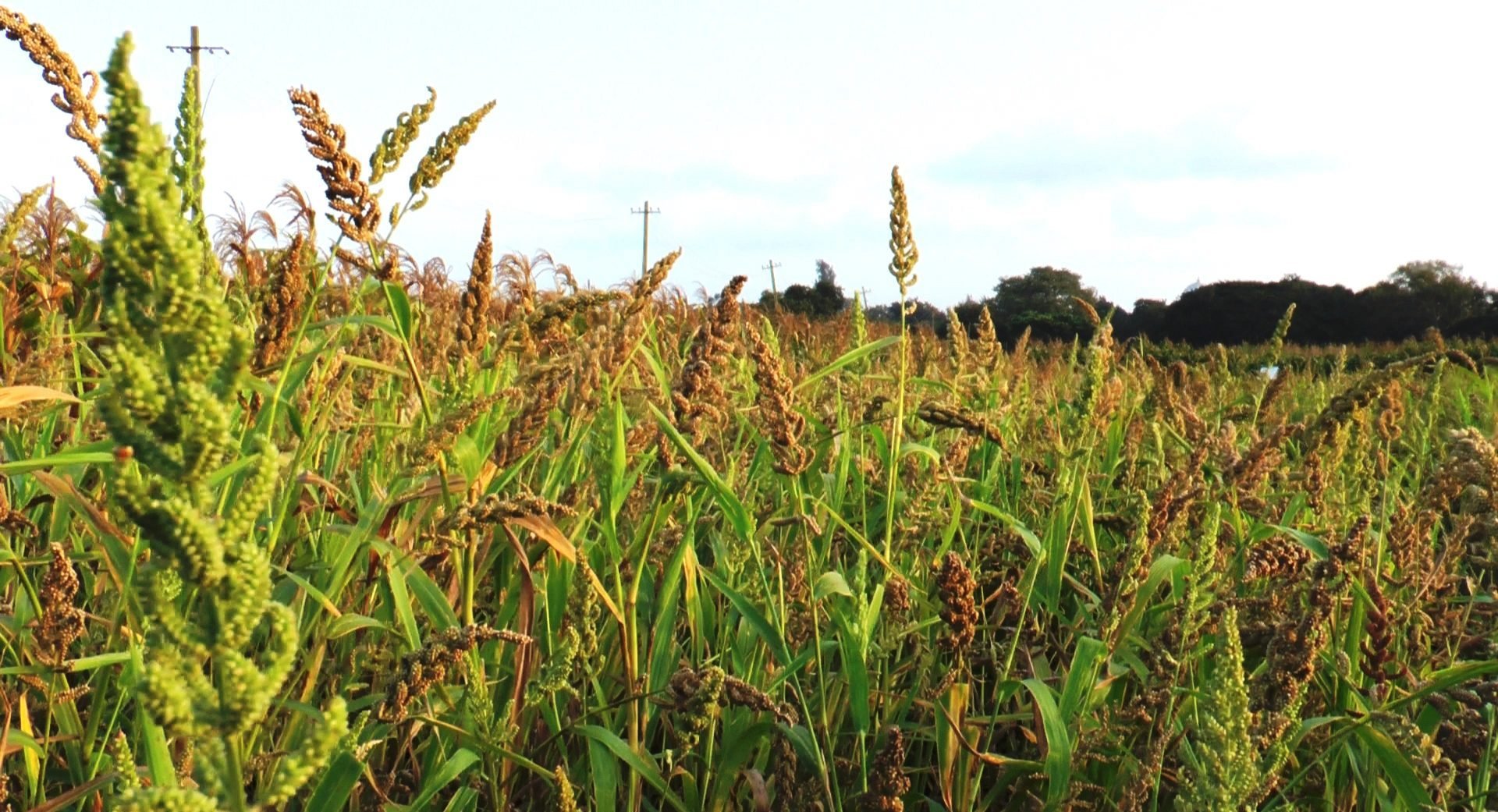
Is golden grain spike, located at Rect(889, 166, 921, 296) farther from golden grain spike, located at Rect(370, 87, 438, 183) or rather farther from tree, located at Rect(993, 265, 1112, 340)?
tree, located at Rect(993, 265, 1112, 340)

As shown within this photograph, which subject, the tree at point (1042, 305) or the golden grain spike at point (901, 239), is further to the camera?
the tree at point (1042, 305)

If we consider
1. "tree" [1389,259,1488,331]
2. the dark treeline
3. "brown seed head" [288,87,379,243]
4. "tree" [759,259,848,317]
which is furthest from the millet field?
"tree" [1389,259,1488,331]

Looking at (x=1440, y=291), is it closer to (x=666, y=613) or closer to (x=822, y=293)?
(x=822, y=293)

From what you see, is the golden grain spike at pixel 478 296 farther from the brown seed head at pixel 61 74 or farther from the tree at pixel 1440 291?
the tree at pixel 1440 291

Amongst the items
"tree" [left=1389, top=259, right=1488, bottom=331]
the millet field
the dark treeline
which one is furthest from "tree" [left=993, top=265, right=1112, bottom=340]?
the millet field

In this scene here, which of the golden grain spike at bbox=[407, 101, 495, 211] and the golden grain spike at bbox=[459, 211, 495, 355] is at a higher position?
the golden grain spike at bbox=[407, 101, 495, 211]

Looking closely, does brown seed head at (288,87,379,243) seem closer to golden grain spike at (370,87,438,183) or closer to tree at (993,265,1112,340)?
golden grain spike at (370,87,438,183)

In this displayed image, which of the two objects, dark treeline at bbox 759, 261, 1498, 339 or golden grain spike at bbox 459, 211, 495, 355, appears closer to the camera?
golden grain spike at bbox 459, 211, 495, 355

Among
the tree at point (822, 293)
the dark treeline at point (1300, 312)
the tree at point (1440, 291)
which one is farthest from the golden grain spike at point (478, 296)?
the tree at point (1440, 291)

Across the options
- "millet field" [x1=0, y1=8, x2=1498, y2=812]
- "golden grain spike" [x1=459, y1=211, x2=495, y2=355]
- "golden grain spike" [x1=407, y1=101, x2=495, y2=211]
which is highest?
"golden grain spike" [x1=407, y1=101, x2=495, y2=211]

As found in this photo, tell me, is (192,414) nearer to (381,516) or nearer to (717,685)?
(717,685)

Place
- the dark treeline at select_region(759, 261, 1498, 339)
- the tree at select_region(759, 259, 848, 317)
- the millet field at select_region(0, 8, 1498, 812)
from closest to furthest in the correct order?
1. the millet field at select_region(0, 8, 1498, 812)
2. the tree at select_region(759, 259, 848, 317)
3. the dark treeline at select_region(759, 261, 1498, 339)

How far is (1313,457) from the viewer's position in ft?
10.1

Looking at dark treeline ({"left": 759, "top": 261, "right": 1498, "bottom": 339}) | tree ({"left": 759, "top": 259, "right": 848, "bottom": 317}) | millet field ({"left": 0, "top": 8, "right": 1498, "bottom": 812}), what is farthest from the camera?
dark treeline ({"left": 759, "top": 261, "right": 1498, "bottom": 339})
